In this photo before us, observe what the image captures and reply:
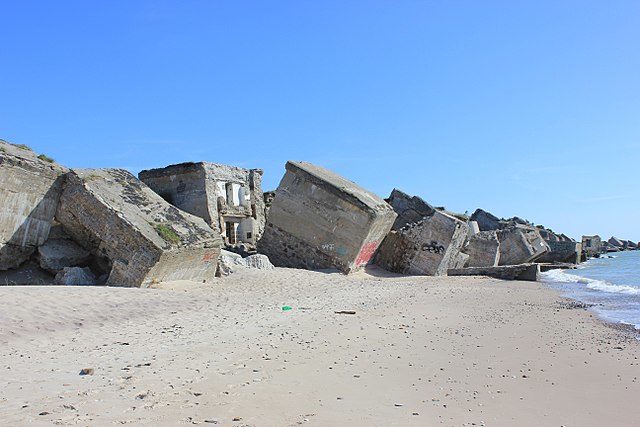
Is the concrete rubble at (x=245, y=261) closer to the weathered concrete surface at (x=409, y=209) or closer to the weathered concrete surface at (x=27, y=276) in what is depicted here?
the weathered concrete surface at (x=27, y=276)

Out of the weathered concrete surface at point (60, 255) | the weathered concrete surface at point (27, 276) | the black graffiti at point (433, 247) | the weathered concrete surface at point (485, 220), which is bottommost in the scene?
the weathered concrete surface at point (27, 276)

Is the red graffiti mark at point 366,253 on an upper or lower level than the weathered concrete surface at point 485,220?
lower

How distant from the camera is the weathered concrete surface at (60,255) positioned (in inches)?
389

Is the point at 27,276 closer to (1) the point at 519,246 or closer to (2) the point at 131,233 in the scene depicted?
(2) the point at 131,233

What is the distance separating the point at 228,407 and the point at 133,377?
3.54 ft

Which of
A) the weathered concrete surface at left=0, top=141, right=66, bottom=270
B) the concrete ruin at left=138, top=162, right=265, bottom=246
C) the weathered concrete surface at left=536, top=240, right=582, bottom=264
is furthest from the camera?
the weathered concrete surface at left=536, top=240, right=582, bottom=264

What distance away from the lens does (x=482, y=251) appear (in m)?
21.4

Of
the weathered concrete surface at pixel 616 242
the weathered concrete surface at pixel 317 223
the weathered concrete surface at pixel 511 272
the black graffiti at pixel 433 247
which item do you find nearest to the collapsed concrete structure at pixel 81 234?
the weathered concrete surface at pixel 317 223

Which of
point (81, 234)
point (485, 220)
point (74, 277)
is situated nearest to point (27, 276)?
point (74, 277)

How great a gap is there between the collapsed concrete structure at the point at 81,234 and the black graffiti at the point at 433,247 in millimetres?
7673

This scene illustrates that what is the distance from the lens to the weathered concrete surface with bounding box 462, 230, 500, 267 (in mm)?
21375

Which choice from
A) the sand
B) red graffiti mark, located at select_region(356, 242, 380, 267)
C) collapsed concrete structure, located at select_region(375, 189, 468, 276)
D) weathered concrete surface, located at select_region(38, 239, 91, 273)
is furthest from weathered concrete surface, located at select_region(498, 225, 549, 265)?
weathered concrete surface, located at select_region(38, 239, 91, 273)

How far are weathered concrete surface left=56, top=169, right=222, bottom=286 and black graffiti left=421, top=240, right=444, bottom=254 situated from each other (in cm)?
753

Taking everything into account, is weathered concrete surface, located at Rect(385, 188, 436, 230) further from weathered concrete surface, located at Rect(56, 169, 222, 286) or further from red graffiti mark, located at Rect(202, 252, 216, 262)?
weathered concrete surface, located at Rect(56, 169, 222, 286)
